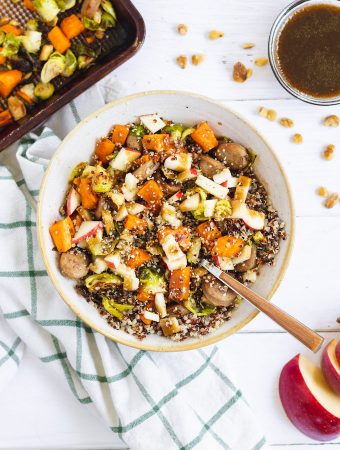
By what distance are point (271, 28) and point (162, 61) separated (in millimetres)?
516

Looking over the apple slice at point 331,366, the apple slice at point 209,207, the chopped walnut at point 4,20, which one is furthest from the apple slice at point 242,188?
the chopped walnut at point 4,20

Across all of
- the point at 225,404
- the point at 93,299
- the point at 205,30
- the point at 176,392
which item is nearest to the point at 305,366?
the point at 225,404

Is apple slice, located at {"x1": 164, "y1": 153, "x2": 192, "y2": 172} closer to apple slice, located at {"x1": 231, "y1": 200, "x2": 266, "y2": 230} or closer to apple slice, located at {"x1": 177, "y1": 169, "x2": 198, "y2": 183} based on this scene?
apple slice, located at {"x1": 177, "y1": 169, "x2": 198, "y2": 183}

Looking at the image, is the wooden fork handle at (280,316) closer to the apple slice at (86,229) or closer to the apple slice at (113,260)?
the apple slice at (113,260)

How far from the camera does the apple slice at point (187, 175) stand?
2.27 metres

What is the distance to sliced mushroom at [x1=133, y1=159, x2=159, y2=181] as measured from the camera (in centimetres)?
228

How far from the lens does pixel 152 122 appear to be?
235cm

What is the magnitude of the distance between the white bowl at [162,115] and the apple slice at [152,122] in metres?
0.04

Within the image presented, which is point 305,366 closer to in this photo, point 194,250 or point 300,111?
point 194,250

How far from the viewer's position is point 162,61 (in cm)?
266

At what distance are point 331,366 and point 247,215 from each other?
0.84m

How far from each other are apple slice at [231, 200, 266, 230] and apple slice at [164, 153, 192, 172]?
238 mm

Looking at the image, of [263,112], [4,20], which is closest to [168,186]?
[263,112]

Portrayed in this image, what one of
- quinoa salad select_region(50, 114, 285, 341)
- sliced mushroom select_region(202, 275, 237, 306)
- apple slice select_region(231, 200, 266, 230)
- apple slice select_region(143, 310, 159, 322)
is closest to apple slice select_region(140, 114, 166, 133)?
quinoa salad select_region(50, 114, 285, 341)
